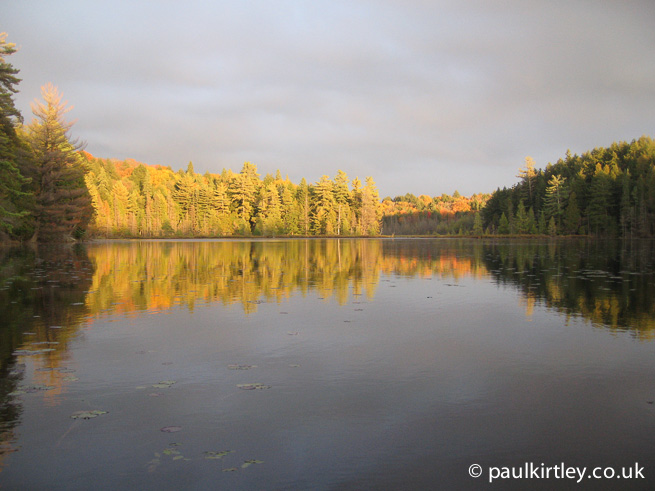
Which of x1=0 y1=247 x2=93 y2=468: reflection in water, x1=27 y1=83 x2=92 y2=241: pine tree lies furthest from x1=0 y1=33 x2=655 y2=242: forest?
x1=0 y1=247 x2=93 y2=468: reflection in water

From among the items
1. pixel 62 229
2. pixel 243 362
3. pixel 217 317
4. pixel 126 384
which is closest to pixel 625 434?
pixel 243 362

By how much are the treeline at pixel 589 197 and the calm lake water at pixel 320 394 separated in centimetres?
9264

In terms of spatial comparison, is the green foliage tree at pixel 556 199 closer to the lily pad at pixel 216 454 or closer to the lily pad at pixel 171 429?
the lily pad at pixel 171 429

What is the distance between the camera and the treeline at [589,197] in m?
88.9

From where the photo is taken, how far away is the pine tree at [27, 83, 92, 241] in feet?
157

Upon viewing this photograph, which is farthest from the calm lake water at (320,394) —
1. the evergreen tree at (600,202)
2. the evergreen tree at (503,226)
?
the evergreen tree at (503,226)

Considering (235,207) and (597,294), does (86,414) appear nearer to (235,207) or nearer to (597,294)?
(597,294)

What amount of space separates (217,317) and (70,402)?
531cm

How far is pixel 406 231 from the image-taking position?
593 ft

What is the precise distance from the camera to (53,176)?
4844cm

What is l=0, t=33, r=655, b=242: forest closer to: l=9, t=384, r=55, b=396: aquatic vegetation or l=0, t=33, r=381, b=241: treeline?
l=0, t=33, r=381, b=241: treeline

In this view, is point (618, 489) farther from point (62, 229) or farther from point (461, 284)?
point (62, 229)

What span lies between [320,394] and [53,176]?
52.4m

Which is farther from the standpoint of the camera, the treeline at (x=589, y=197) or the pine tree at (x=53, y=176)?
the treeline at (x=589, y=197)
